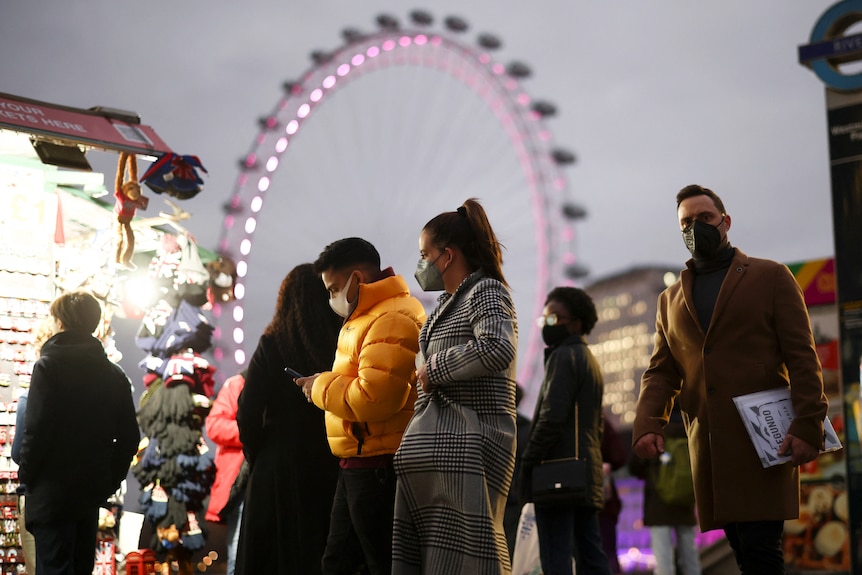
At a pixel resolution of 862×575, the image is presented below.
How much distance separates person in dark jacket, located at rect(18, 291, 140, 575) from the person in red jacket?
2.69ft

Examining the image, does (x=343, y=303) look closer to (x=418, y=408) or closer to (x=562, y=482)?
(x=418, y=408)

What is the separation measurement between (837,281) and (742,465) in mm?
A: 3900

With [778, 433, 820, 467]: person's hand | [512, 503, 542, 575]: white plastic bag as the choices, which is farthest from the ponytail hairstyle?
[512, 503, 542, 575]: white plastic bag

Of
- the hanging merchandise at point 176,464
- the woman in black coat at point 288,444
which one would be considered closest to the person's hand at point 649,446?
the woman in black coat at point 288,444

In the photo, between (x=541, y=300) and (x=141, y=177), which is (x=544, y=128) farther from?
(x=141, y=177)

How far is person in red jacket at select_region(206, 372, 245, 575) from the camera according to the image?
6055mm

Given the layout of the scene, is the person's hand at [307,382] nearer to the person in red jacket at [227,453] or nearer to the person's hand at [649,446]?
the person's hand at [649,446]

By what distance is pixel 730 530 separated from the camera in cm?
367

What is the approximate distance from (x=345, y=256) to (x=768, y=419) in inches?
64.8

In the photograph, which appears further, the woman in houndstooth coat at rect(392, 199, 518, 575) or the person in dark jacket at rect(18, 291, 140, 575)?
the person in dark jacket at rect(18, 291, 140, 575)

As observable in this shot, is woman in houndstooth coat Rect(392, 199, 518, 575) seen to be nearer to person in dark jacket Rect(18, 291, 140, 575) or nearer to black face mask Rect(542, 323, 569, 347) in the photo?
person in dark jacket Rect(18, 291, 140, 575)

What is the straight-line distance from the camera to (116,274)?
7.31m

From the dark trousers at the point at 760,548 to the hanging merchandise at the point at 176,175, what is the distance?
4.07m

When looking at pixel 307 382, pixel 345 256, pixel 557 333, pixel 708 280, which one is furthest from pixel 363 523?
pixel 557 333
